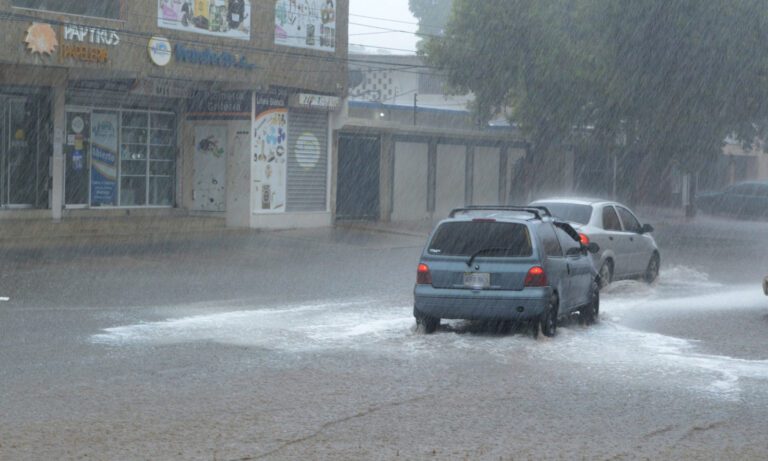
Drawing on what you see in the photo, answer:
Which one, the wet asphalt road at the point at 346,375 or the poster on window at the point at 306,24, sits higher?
the poster on window at the point at 306,24

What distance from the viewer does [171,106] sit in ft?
98.5

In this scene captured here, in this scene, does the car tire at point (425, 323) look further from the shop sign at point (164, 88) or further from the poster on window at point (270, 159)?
the poster on window at point (270, 159)

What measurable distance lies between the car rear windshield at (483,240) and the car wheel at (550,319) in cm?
66

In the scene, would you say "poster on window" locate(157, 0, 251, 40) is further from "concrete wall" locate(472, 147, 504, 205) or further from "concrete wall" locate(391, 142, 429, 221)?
"concrete wall" locate(472, 147, 504, 205)

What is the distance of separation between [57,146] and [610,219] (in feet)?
45.1

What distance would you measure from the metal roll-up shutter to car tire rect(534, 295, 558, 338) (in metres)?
18.0

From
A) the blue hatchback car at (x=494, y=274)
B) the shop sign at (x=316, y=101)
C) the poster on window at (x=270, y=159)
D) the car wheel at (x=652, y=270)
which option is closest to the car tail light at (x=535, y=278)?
the blue hatchback car at (x=494, y=274)

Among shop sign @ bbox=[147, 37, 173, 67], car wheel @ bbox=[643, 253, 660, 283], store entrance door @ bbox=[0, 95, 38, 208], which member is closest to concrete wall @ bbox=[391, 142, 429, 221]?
shop sign @ bbox=[147, 37, 173, 67]

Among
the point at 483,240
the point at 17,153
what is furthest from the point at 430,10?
the point at 483,240

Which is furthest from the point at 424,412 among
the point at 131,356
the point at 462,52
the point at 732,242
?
the point at 462,52

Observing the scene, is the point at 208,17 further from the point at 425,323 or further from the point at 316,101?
the point at 425,323

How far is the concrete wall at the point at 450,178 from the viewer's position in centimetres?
3791

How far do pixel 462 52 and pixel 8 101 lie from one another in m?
17.5

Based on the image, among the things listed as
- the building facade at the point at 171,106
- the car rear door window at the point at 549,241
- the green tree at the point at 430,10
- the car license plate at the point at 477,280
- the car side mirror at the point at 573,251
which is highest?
the green tree at the point at 430,10
